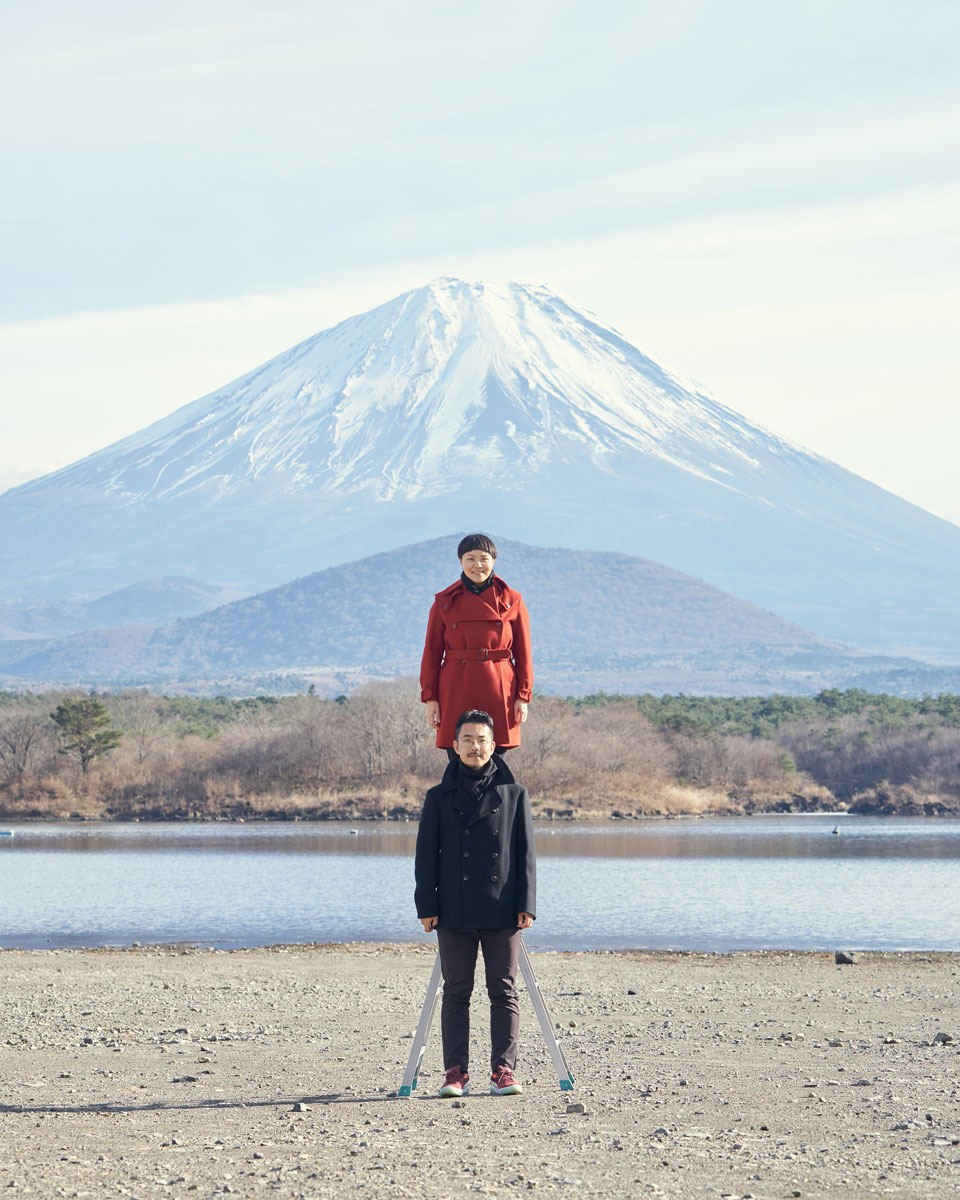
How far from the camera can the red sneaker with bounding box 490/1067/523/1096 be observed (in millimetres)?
9461

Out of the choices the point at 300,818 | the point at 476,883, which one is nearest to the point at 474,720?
the point at 476,883

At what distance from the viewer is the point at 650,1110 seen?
29.6 feet

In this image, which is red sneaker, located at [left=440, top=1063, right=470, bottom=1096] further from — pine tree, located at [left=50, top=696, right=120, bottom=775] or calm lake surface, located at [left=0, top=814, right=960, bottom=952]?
pine tree, located at [left=50, top=696, right=120, bottom=775]

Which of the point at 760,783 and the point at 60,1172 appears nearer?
the point at 60,1172

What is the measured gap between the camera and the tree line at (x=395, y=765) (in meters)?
72.2

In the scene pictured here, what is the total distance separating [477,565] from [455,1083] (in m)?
2.93

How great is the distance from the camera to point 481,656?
9.88m

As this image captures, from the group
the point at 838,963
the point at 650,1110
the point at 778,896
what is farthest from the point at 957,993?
the point at 778,896

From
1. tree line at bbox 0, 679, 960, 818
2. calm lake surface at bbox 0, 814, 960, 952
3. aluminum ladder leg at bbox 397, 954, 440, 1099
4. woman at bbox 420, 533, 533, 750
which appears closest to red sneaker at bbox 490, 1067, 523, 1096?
aluminum ladder leg at bbox 397, 954, 440, 1099

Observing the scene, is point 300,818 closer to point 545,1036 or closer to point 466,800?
point 545,1036

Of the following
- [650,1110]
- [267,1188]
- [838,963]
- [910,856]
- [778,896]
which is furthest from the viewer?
[910,856]

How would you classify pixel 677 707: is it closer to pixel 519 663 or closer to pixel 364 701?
pixel 364 701

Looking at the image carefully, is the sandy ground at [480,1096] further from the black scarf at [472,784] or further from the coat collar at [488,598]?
the coat collar at [488,598]

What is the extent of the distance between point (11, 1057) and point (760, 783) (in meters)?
71.1
